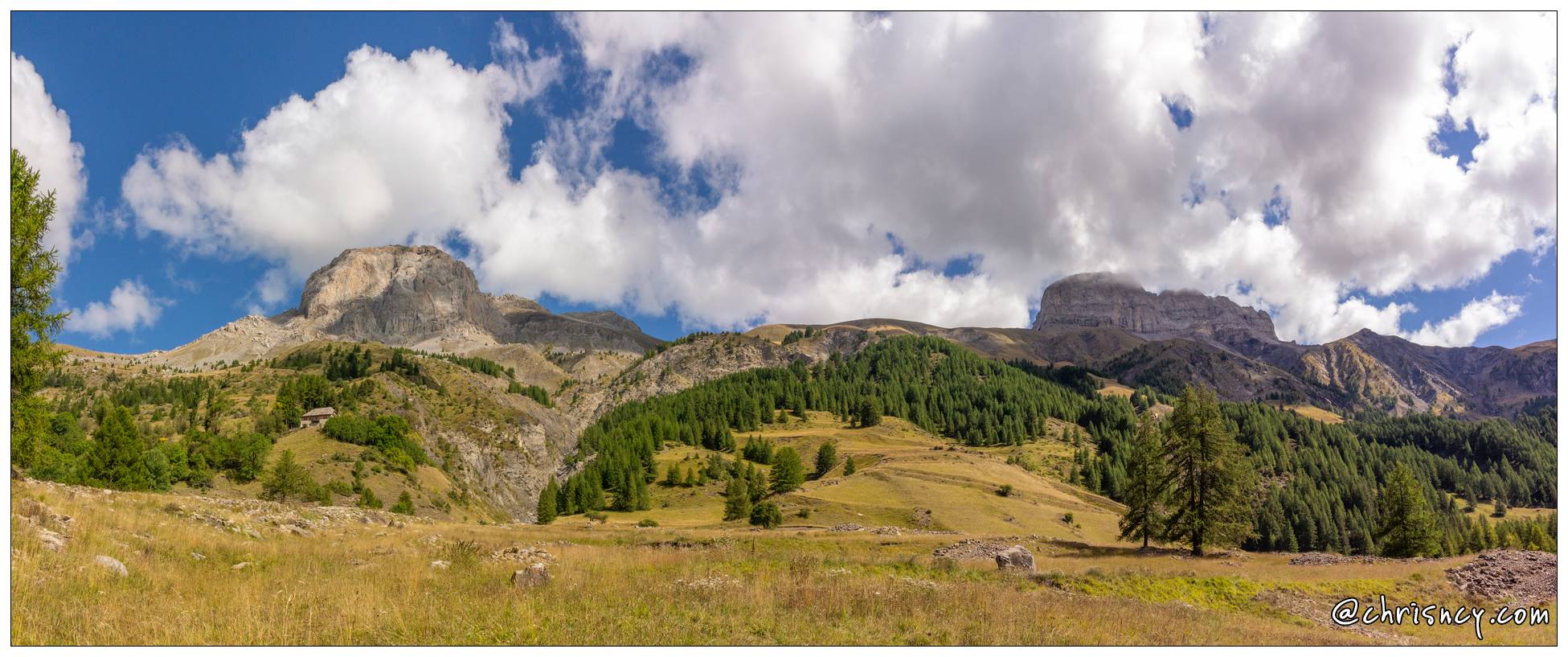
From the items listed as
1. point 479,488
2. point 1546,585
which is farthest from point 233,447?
point 1546,585

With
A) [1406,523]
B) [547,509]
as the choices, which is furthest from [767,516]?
[1406,523]

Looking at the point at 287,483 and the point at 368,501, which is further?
the point at 368,501

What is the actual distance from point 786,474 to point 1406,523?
2655 inches

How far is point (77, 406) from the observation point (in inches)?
5605

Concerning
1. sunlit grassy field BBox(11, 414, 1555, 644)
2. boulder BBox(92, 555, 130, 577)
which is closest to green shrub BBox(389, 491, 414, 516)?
sunlit grassy field BBox(11, 414, 1555, 644)

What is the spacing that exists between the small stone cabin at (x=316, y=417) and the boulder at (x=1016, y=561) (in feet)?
377

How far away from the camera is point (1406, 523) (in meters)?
58.2

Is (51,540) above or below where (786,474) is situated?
below

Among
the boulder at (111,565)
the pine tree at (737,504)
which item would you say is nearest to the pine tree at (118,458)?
the pine tree at (737,504)

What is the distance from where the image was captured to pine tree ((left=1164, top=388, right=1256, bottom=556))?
42625mm

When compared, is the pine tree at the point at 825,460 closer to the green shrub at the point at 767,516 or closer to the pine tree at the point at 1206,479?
the green shrub at the point at 767,516

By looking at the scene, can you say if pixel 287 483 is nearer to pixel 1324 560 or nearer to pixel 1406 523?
pixel 1324 560

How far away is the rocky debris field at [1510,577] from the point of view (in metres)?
27.4
